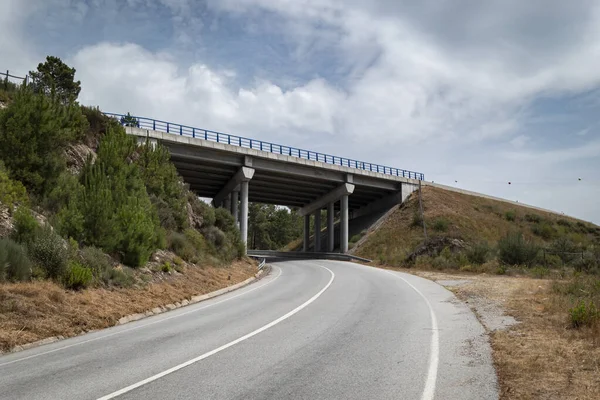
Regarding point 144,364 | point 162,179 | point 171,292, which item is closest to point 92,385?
A: point 144,364

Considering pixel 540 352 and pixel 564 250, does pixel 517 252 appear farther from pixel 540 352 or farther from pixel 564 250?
pixel 540 352

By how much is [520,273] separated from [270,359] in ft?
78.8

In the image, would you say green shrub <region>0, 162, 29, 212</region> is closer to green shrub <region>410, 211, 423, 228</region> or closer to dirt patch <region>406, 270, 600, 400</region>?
dirt patch <region>406, 270, 600, 400</region>

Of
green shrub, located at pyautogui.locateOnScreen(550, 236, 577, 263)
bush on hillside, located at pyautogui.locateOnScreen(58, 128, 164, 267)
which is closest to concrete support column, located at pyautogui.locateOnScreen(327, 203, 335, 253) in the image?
green shrub, located at pyautogui.locateOnScreen(550, 236, 577, 263)

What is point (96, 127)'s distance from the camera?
88.8 ft

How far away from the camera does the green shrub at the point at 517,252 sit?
Result: 29.3 meters

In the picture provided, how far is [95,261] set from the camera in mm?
13758

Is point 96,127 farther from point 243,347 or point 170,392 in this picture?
point 170,392

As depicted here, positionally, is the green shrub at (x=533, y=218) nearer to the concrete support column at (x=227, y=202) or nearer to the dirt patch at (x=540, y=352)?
the concrete support column at (x=227, y=202)

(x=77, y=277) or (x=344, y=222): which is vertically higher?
(x=344, y=222)

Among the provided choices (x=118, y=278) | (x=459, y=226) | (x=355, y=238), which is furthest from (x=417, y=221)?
(x=118, y=278)

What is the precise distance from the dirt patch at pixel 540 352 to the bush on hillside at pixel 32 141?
16484mm

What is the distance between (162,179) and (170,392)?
21.6 metres

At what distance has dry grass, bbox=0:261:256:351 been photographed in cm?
Result: 909
